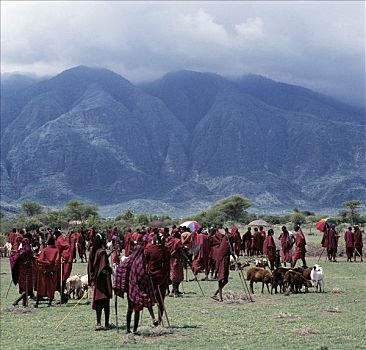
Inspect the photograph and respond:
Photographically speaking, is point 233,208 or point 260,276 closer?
point 260,276

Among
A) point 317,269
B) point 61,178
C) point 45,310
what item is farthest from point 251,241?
point 61,178

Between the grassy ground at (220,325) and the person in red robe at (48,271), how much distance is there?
1.58ft

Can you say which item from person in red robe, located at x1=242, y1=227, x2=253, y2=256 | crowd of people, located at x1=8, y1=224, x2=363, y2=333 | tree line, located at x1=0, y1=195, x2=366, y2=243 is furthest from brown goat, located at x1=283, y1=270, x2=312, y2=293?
tree line, located at x1=0, y1=195, x2=366, y2=243

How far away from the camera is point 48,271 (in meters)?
17.9

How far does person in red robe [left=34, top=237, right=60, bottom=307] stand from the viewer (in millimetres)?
17797

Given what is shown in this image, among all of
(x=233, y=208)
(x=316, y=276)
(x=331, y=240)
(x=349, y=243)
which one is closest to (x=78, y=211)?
(x=233, y=208)

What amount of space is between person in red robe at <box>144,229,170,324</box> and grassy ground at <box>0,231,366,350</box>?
2.37ft

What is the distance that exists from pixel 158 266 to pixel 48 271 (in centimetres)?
517

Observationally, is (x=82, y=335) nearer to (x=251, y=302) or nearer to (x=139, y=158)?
(x=251, y=302)

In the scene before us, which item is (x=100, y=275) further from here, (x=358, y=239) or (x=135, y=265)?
(x=358, y=239)

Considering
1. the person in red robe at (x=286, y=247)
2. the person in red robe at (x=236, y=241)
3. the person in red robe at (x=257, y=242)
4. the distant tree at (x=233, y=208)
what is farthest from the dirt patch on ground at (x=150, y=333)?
the distant tree at (x=233, y=208)

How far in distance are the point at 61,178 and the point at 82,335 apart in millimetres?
159000

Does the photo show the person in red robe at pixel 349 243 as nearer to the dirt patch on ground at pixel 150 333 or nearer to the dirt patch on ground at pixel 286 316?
the dirt patch on ground at pixel 286 316

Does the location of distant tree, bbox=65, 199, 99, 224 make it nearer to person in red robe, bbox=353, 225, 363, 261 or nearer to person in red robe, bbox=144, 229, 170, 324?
person in red robe, bbox=353, 225, 363, 261
